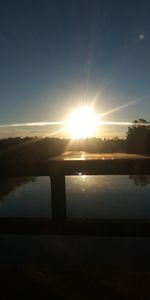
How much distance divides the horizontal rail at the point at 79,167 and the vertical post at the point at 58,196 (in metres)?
0.07

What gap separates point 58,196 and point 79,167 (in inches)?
14.2

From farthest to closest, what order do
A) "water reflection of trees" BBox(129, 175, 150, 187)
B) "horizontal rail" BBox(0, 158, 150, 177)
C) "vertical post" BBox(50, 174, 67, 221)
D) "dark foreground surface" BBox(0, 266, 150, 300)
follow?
"water reflection of trees" BBox(129, 175, 150, 187) < "vertical post" BBox(50, 174, 67, 221) < "horizontal rail" BBox(0, 158, 150, 177) < "dark foreground surface" BBox(0, 266, 150, 300)

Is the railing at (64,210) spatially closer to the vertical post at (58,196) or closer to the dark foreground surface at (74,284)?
the vertical post at (58,196)

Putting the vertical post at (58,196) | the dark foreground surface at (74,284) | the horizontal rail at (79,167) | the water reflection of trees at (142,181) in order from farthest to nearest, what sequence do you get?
the water reflection of trees at (142,181)
the vertical post at (58,196)
the horizontal rail at (79,167)
the dark foreground surface at (74,284)

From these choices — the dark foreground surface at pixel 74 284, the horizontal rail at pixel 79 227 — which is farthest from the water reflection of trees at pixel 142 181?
the dark foreground surface at pixel 74 284

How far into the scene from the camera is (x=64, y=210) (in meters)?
3.59

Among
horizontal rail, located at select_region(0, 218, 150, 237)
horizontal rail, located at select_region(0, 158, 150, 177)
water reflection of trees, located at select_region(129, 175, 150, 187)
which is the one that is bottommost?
water reflection of trees, located at select_region(129, 175, 150, 187)

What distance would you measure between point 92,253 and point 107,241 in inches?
65.8

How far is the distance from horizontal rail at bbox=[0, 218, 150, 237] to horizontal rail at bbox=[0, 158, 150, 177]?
0.46 metres

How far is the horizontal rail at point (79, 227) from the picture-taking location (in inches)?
136

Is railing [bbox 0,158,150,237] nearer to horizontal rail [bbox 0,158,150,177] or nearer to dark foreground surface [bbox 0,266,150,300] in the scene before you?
horizontal rail [bbox 0,158,150,177]

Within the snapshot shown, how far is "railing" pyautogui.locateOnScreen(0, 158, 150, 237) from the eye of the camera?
11.3 feet

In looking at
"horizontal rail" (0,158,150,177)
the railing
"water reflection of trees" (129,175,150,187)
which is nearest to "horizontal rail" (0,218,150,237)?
the railing

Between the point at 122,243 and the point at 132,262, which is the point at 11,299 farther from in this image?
the point at 122,243
